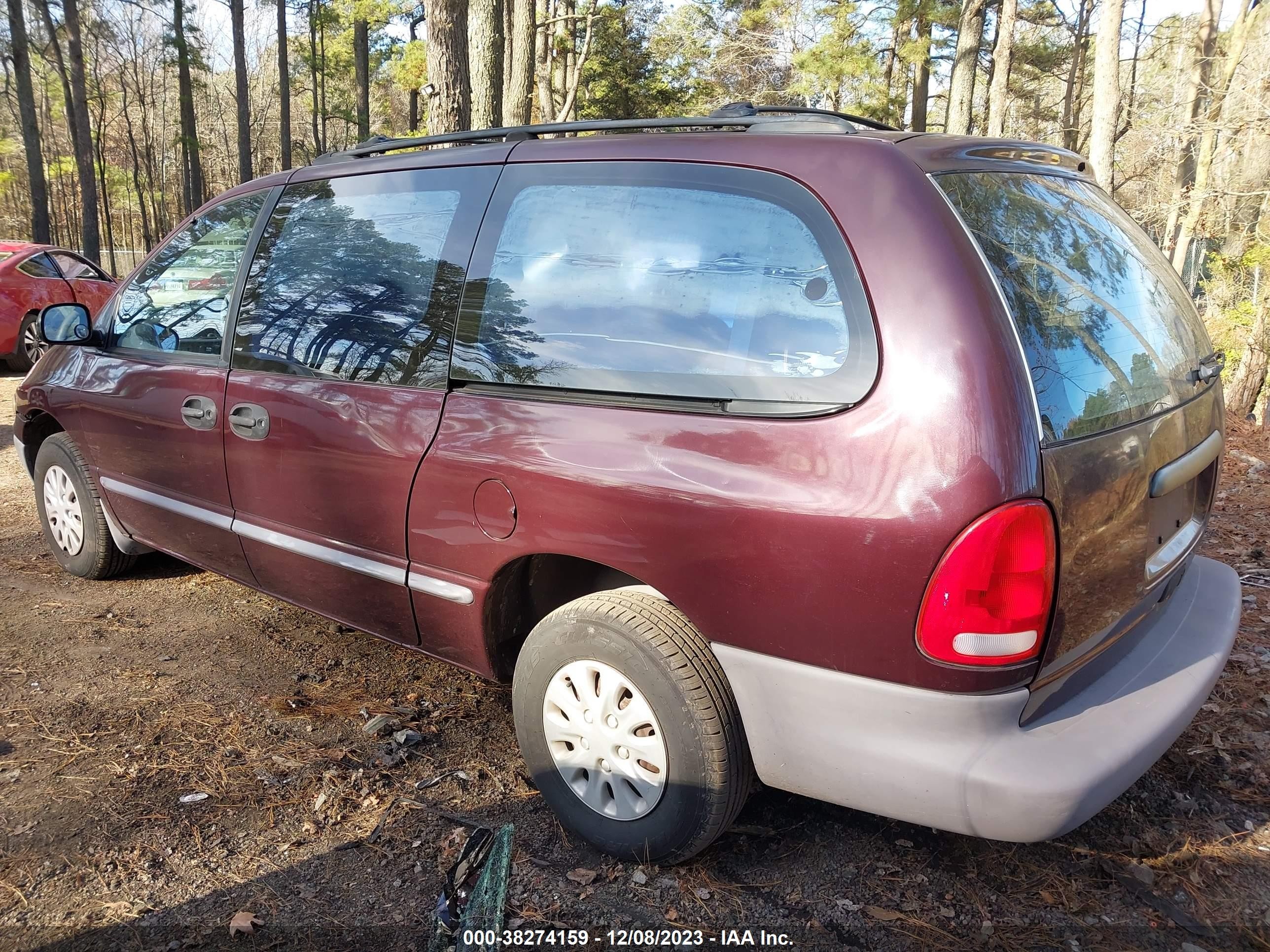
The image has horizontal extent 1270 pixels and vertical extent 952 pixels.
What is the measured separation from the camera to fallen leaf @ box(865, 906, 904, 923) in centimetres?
232

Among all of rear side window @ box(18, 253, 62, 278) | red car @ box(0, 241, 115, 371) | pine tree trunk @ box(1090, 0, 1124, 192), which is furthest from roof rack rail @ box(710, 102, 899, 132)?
rear side window @ box(18, 253, 62, 278)

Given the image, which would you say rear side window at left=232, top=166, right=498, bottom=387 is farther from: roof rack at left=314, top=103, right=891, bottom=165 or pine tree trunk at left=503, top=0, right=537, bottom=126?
pine tree trunk at left=503, top=0, right=537, bottom=126

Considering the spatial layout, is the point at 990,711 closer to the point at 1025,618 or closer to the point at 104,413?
the point at 1025,618

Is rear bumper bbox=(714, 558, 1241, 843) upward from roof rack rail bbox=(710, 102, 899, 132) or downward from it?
downward

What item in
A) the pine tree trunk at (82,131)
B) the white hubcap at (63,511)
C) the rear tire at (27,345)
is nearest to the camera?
the white hubcap at (63,511)

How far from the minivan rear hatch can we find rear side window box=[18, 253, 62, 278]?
1196 cm

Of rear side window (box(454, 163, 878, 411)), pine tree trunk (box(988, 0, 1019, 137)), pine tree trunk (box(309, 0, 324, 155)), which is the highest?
pine tree trunk (box(309, 0, 324, 155))

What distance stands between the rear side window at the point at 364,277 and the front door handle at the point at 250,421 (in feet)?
0.49

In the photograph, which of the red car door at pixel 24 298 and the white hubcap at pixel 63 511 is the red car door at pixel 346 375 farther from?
the red car door at pixel 24 298

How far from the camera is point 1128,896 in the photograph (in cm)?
240

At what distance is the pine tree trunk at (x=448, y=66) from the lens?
8.52 meters

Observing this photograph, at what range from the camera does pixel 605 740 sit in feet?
7.94

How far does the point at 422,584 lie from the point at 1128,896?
211cm

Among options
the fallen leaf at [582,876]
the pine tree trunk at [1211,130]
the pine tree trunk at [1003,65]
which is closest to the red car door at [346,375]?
the fallen leaf at [582,876]
